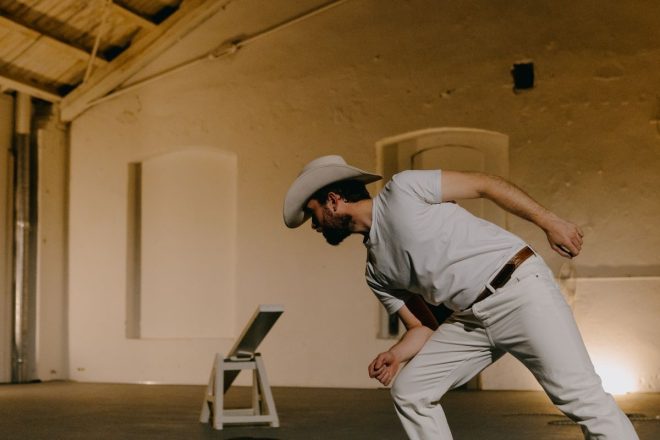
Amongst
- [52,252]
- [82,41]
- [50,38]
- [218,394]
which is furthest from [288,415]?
[82,41]

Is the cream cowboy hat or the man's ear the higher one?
the cream cowboy hat

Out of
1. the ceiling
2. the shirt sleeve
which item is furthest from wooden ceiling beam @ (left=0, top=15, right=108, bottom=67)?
the shirt sleeve

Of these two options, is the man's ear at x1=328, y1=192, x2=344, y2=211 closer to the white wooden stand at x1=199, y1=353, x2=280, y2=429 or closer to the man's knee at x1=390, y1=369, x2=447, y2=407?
the man's knee at x1=390, y1=369, x2=447, y2=407

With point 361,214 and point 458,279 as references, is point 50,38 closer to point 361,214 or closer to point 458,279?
point 361,214

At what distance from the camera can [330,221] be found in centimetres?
371

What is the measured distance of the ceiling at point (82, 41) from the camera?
1030 centimetres

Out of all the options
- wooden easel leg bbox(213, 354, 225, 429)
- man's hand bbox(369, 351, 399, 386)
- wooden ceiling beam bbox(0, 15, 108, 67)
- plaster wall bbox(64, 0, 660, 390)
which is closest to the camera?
man's hand bbox(369, 351, 399, 386)

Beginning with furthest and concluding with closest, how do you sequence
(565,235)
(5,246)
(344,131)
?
1. (5,246)
2. (344,131)
3. (565,235)

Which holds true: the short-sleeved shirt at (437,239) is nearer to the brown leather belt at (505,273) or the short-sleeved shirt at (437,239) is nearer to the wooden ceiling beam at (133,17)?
the brown leather belt at (505,273)

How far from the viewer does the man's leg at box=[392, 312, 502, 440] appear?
3631 mm

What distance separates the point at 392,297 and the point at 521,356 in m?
0.58

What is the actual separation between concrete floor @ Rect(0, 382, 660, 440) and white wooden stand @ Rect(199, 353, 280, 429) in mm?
78

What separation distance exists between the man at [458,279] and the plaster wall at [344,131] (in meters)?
6.22

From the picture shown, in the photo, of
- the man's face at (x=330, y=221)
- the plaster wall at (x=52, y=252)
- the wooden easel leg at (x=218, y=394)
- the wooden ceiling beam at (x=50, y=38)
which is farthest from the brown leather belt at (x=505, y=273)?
the plaster wall at (x=52, y=252)
